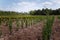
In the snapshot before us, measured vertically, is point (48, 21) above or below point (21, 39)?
above

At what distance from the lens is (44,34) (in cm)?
730

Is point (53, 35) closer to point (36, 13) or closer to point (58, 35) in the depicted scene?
point (58, 35)

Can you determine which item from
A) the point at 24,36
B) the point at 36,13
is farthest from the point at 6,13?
the point at 24,36

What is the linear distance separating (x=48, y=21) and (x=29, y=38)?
1.50 meters

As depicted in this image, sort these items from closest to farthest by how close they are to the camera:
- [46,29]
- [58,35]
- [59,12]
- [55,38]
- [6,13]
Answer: [46,29] → [55,38] → [58,35] → [6,13] → [59,12]

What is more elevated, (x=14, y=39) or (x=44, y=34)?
(x=44, y=34)

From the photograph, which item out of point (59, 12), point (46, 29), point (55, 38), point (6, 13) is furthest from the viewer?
point (59, 12)

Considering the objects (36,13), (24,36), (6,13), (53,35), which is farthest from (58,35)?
(36,13)

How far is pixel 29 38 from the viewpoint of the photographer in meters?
8.52

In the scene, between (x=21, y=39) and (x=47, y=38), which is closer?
(x=47, y=38)

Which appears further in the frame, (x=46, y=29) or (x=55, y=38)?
(x=55, y=38)

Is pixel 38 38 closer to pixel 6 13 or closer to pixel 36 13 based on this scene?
pixel 6 13

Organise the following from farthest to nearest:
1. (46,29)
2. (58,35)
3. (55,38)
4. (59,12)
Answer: (59,12)
(58,35)
(55,38)
(46,29)

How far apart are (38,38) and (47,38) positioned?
0.95 meters
